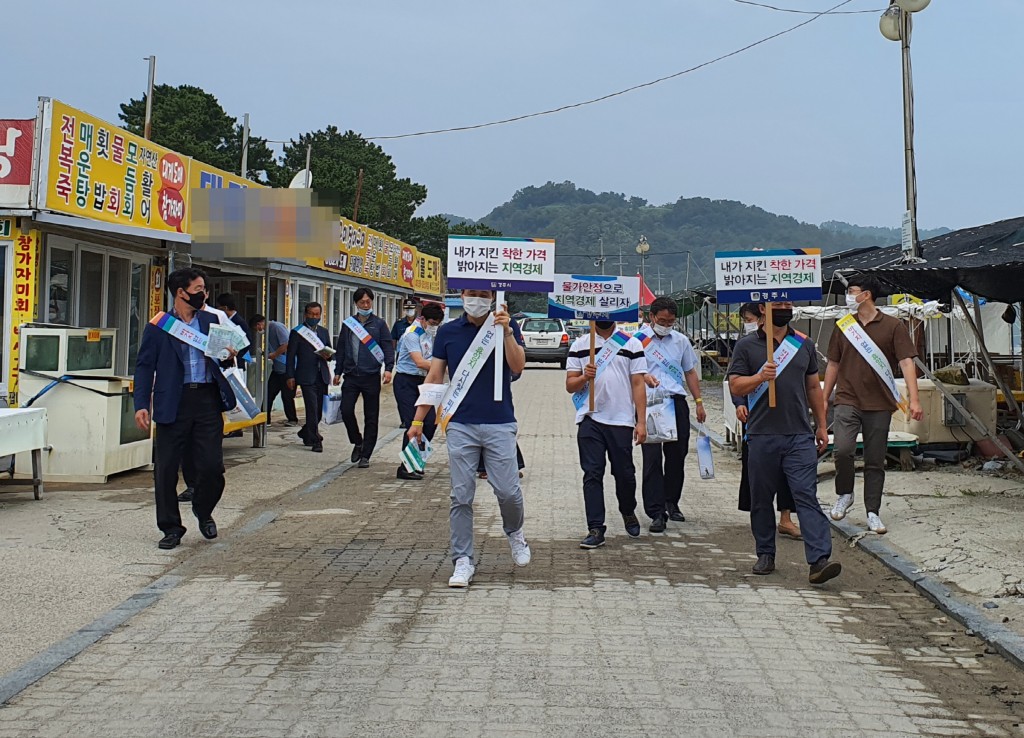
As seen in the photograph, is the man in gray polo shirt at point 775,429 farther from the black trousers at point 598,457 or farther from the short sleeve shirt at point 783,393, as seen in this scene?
the black trousers at point 598,457

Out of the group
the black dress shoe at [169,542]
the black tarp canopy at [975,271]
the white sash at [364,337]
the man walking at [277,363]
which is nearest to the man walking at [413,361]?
the white sash at [364,337]

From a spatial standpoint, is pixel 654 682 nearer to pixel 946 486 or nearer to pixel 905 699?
pixel 905 699

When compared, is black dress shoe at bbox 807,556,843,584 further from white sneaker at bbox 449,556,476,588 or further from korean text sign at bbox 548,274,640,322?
korean text sign at bbox 548,274,640,322

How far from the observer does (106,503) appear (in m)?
9.26

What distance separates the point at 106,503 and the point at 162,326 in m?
2.52

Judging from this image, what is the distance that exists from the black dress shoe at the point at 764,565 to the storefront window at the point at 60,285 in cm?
746

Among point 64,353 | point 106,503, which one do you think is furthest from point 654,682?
point 64,353

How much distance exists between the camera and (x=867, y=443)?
824cm

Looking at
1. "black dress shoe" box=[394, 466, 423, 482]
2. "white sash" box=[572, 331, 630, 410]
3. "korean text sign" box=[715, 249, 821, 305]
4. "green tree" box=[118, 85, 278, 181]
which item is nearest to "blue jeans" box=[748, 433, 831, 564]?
"korean text sign" box=[715, 249, 821, 305]

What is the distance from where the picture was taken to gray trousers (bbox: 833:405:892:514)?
8164 millimetres

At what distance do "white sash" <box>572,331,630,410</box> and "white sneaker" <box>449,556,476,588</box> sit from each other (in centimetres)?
185

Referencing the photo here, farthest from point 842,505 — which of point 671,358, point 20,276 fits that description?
point 20,276

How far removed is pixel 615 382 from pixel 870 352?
1.98 meters

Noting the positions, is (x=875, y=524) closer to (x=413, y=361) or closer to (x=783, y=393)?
(x=783, y=393)
